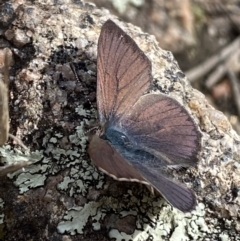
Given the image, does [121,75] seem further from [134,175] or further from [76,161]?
[134,175]

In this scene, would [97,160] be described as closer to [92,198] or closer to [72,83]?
[92,198]

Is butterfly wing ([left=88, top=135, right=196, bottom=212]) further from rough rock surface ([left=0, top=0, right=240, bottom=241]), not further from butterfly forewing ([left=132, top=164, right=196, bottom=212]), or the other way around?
rough rock surface ([left=0, top=0, right=240, bottom=241])

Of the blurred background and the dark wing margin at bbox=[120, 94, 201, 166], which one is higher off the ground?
the dark wing margin at bbox=[120, 94, 201, 166]

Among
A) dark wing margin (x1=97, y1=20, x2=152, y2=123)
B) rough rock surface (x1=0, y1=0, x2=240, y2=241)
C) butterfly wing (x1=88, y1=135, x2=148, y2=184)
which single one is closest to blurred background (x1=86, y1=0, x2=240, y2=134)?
rough rock surface (x1=0, y1=0, x2=240, y2=241)

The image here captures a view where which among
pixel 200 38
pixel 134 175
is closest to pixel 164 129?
pixel 134 175

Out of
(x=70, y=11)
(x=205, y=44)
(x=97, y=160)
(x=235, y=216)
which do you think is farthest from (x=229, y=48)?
(x=97, y=160)

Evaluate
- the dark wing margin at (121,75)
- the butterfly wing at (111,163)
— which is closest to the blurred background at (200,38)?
the dark wing margin at (121,75)

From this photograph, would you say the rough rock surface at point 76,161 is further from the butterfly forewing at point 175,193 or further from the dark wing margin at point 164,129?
the butterfly forewing at point 175,193
